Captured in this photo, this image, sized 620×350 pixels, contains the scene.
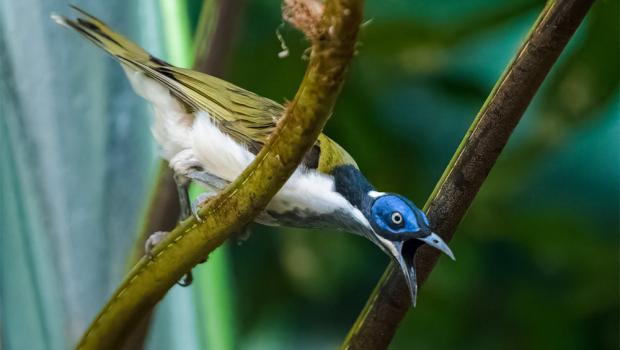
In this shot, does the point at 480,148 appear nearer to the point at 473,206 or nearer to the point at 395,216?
the point at 395,216

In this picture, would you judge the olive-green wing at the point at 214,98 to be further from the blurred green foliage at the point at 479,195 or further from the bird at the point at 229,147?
the blurred green foliage at the point at 479,195

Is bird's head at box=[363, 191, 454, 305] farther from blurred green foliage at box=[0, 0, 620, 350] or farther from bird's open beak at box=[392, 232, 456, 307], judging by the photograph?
blurred green foliage at box=[0, 0, 620, 350]

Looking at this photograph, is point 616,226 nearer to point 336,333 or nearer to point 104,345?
point 336,333

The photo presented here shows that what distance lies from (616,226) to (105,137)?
2.15ft

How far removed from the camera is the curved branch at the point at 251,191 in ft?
1.12

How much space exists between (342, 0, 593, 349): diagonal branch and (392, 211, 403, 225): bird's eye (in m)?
0.04

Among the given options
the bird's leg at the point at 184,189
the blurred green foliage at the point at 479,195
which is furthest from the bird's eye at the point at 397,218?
the blurred green foliage at the point at 479,195

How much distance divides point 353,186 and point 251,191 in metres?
0.12

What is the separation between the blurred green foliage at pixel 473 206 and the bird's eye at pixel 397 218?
48 centimetres

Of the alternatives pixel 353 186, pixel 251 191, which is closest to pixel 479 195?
pixel 353 186

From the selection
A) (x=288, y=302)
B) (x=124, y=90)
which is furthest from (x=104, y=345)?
(x=288, y=302)

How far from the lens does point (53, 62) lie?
62cm

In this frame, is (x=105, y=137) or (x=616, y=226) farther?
(x=616, y=226)

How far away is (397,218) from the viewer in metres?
0.45
